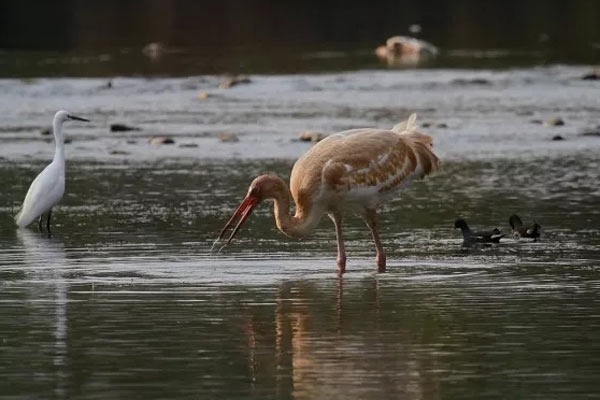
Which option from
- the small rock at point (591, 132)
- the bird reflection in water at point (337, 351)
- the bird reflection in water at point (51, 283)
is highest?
the small rock at point (591, 132)

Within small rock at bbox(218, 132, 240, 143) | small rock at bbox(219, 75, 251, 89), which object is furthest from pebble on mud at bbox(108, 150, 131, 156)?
small rock at bbox(219, 75, 251, 89)

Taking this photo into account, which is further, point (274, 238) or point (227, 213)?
point (227, 213)

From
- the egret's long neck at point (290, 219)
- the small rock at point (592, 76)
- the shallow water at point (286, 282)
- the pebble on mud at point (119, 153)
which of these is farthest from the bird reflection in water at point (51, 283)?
the small rock at point (592, 76)

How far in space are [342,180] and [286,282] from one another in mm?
1450

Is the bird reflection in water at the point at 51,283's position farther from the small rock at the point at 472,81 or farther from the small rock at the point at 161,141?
the small rock at the point at 472,81

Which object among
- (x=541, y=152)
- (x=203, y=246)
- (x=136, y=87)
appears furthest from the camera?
(x=136, y=87)

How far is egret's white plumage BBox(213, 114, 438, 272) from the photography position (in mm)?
14539

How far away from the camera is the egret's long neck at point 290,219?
14.6 m

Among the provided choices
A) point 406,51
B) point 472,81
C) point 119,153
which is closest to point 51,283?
point 119,153

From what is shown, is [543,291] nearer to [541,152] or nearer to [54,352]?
[54,352]

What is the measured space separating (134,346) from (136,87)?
30255mm

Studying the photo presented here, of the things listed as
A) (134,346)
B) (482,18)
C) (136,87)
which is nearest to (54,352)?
(134,346)

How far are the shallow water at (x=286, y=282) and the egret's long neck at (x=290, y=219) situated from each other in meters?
0.33

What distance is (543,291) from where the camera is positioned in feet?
42.1
